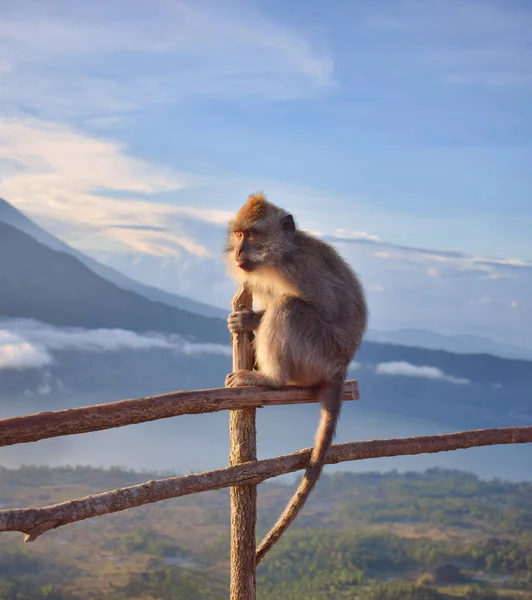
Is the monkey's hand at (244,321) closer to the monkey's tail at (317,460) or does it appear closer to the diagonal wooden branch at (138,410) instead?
the diagonal wooden branch at (138,410)

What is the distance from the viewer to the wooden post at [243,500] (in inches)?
178

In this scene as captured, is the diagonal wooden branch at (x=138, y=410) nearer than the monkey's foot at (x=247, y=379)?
Yes

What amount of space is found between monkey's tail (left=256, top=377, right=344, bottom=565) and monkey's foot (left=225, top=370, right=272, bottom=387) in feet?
1.12

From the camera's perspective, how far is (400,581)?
1592 centimetres

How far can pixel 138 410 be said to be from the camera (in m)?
3.57

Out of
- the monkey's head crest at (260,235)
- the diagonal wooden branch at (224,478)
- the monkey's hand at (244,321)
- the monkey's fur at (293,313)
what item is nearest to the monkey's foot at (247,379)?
the monkey's fur at (293,313)

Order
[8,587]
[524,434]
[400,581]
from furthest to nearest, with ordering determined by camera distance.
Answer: [400,581], [8,587], [524,434]

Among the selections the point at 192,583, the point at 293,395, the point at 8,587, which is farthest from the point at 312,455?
the point at 192,583

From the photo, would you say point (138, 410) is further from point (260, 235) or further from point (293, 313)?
point (260, 235)

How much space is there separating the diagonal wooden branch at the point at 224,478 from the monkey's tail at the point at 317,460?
0.16 metres

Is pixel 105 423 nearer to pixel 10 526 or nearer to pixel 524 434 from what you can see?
pixel 10 526

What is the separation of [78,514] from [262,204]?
6.63ft

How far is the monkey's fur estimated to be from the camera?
4.36 meters

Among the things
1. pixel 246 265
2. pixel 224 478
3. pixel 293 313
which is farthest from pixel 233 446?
pixel 246 265
